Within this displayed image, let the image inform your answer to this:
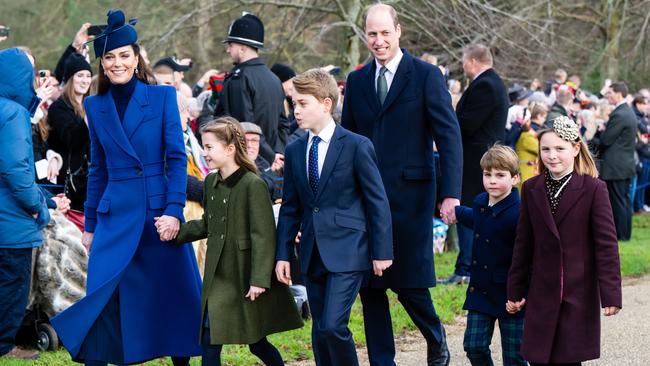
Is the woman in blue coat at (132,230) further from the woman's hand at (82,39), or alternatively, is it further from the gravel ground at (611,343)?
the woman's hand at (82,39)

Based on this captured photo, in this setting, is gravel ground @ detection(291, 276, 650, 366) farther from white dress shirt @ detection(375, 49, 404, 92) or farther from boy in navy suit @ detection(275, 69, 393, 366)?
white dress shirt @ detection(375, 49, 404, 92)

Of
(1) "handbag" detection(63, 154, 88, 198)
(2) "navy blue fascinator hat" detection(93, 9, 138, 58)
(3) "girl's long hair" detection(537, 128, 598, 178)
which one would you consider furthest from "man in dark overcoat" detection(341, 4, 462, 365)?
(1) "handbag" detection(63, 154, 88, 198)

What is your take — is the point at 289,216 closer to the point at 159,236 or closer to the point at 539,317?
the point at 159,236

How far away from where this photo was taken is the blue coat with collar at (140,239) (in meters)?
6.01

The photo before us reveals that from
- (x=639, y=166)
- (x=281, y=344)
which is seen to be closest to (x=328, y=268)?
(x=281, y=344)

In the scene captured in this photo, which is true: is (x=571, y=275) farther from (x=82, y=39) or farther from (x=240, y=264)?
(x=82, y=39)

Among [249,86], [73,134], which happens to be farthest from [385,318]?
[73,134]

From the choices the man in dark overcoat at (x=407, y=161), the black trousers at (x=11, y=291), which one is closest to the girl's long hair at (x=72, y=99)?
the black trousers at (x=11, y=291)

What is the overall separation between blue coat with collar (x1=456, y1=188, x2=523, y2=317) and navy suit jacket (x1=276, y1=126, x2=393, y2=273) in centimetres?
67

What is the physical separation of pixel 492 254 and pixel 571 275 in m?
0.68

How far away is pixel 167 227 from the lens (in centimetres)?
600

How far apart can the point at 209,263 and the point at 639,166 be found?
43.7 ft

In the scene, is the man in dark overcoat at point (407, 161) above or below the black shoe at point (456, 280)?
above

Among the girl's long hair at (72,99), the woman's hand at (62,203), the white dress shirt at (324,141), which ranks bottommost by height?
the woman's hand at (62,203)
